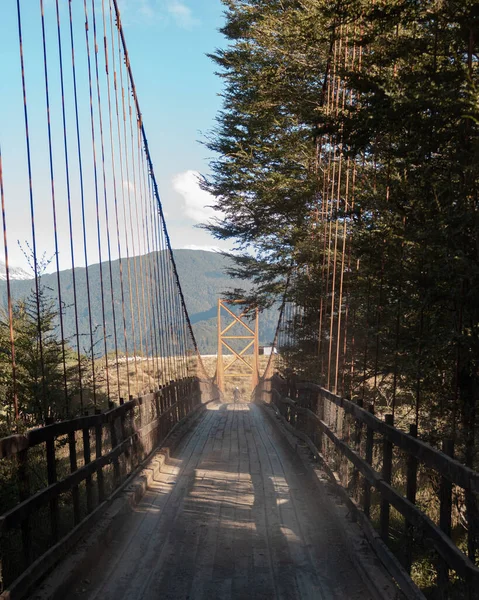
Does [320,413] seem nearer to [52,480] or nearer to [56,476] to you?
[56,476]

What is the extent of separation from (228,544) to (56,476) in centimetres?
152

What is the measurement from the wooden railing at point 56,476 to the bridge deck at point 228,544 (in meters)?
0.43

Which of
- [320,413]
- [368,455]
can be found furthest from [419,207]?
[320,413]

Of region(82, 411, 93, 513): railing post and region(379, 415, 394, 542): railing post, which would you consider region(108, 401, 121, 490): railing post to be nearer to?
region(82, 411, 93, 513): railing post

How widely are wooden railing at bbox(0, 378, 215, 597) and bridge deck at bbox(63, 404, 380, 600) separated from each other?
0.43 meters

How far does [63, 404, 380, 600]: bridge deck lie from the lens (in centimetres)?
444

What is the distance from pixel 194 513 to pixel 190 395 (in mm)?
12489

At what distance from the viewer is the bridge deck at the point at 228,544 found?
14.6 ft

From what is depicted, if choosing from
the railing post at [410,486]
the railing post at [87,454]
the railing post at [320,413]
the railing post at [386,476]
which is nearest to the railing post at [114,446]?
the railing post at [87,454]

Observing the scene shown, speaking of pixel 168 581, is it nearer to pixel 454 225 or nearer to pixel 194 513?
pixel 194 513

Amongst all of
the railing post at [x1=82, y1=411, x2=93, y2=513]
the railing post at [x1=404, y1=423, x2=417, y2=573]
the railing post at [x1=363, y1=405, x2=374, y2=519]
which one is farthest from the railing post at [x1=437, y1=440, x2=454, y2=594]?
the railing post at [x1=82, y1=411, x2=93, y2=513]

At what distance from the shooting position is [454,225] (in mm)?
5391

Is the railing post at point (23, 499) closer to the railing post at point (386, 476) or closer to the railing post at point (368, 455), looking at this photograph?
the railing post at point (386, 476)

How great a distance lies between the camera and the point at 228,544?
5414 millimetres
